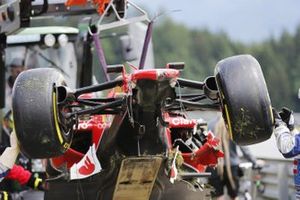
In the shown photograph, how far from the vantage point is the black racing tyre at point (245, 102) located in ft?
18.4

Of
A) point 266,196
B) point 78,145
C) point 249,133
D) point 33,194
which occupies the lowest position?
point 266,196

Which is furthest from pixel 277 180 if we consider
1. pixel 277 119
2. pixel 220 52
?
pixel 220 52

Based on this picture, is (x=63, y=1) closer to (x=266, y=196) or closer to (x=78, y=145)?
(x=78, y=145)

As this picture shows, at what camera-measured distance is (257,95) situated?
5645 millimetres

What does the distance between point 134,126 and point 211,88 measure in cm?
60

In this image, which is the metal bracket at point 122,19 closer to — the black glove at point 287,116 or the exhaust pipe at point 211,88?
the black glove at point 287,116

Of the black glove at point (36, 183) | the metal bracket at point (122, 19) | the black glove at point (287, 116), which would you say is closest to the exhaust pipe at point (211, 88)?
the black glove at point (287, 116)

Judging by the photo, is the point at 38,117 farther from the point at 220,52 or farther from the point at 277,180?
the point at 220,52

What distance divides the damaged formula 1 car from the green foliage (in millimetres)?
52883

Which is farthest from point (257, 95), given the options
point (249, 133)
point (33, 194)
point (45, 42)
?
point (45, 42)

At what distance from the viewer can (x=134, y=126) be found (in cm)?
611

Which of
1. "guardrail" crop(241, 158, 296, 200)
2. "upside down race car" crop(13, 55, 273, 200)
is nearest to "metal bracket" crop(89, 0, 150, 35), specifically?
"upside down race car" crop(13, 55, 273, 200)

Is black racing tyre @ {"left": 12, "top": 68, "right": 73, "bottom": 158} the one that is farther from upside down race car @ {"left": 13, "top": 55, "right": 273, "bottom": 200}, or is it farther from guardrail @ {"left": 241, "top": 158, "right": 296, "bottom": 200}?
guardrail @ {"left": 241, "top": 158, "right": 296, "bottom": 200}

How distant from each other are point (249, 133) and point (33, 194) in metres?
4.48
